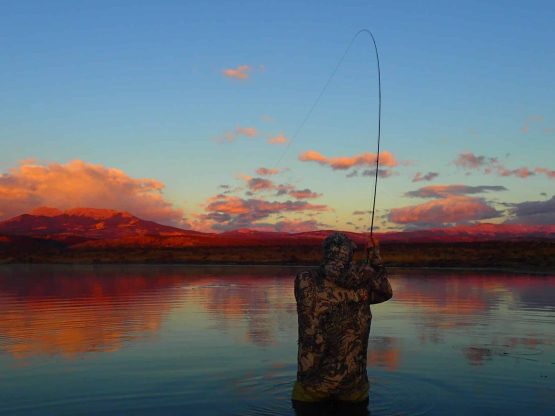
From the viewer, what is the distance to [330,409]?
25.9 feet

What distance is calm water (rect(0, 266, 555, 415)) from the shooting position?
8.95 meters

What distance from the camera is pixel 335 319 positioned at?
782cm

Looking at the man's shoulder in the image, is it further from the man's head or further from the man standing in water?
the man's head

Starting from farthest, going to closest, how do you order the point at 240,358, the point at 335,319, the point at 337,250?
the point at 240,358, the point at 335,319, the point at 337,250

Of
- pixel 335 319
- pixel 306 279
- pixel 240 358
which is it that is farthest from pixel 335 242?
pixel 240 358

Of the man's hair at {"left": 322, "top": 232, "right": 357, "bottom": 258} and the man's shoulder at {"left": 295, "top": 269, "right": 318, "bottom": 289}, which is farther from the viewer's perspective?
the man's shoulder at {"left": 295, "top": 269, "right": 318, "bottom": 289}

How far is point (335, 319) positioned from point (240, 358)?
4837mm

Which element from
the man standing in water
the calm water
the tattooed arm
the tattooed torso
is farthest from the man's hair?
the calm water

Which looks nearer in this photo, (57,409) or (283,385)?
(57,409)

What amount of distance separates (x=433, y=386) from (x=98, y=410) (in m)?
4.67

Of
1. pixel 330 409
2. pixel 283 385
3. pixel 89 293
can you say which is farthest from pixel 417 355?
pixel 89 293

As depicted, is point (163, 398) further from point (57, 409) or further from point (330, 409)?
point (330, 409)

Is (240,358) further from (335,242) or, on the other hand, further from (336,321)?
(335,242)

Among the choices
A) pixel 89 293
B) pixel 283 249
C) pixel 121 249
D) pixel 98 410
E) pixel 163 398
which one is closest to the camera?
pixel 98 410
